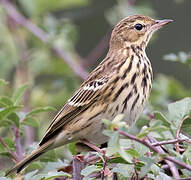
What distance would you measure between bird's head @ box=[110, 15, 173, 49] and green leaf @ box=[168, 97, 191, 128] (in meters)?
1.61

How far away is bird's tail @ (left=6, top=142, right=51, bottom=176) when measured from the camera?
3.55 m

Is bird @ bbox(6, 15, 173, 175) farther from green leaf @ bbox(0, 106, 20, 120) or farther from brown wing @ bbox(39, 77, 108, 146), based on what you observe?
green leaf @ bbox(0, 106, 20, 120)

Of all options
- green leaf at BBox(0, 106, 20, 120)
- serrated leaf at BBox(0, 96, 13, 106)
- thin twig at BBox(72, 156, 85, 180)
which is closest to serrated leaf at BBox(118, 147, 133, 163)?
thin twig at BBox(72, 156, 85, 180)

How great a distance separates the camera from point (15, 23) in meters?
6.61

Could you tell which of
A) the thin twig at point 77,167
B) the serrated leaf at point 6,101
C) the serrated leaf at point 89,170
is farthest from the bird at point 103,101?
the serrated leaf at point 89,170

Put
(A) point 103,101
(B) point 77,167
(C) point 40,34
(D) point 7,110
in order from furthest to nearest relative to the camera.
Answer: (C) point 40,34 → (A) point 103,101 → (D) point 7,110 → (B) point 77,167

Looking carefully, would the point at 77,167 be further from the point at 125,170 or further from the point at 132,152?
the point at 132,152

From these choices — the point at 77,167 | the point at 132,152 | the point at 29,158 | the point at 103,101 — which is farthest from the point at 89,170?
the point at 103,101

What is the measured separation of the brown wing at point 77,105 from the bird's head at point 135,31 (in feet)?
1.89

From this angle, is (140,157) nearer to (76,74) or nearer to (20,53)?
(76,74)

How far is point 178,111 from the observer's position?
3035mm

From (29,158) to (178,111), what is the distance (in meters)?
1.21

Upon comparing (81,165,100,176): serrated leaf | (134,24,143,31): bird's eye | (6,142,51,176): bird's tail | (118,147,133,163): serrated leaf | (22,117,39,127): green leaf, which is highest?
(134,24,143,31): bird's eye

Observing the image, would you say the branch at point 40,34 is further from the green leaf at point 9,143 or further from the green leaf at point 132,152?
the green leaf at point 132,152
